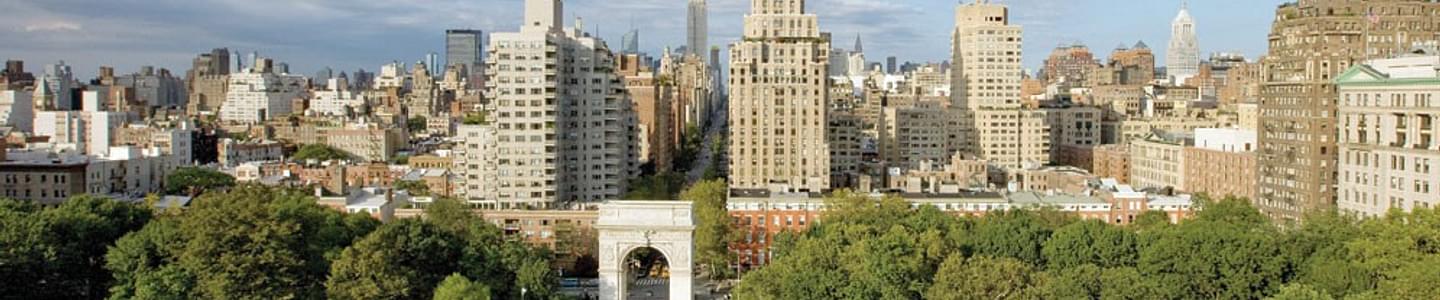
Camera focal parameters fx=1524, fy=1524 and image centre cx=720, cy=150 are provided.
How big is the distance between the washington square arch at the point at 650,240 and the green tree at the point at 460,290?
747cm

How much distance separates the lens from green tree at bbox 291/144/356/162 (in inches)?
5723

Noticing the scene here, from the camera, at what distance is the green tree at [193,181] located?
100 meters

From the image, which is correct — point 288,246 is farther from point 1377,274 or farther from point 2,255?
point 1377,274

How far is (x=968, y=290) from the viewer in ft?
173

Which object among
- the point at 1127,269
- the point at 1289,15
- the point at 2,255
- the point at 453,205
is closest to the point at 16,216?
the point at 2,255

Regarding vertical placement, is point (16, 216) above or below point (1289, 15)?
below

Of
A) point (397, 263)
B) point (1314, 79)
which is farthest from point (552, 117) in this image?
point (1314, 79)

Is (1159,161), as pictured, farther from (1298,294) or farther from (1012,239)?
(1298,294)

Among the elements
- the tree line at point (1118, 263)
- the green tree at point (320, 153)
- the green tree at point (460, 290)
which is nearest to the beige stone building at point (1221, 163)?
the tree line at point (1118, 263)

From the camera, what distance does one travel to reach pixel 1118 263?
6012cm

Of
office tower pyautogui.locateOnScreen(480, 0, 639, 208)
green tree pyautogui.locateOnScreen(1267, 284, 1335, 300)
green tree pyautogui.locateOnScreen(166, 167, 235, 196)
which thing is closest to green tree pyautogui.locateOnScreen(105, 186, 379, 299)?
office tower pyautogui.locateOnScreen(480, 0, 639, 208)

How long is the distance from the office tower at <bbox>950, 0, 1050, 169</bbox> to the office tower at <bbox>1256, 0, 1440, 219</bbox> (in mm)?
59877

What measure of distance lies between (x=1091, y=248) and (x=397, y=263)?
26568mm

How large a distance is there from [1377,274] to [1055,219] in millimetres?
23840
